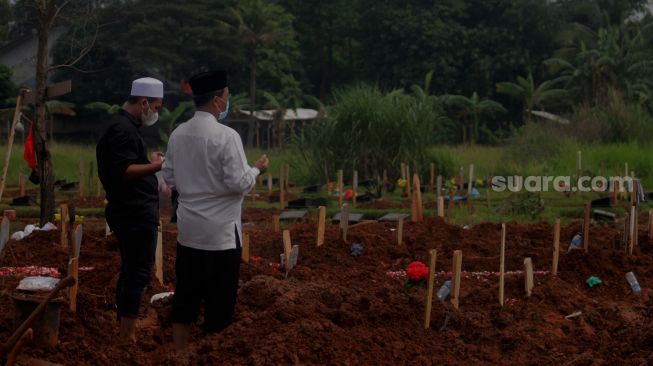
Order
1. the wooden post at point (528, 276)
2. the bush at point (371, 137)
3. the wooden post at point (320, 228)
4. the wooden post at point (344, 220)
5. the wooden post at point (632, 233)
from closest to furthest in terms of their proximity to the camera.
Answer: the wooden post at point (528, 276), the wooden post at point (632, 233), the wooden post at point (320, 228), the wooden post at point (344, 220), the bush at point (371, 137)

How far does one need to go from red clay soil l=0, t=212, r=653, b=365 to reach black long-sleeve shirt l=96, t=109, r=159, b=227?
70 cm

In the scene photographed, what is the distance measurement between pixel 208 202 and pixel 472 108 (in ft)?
116

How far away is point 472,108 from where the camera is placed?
40.1 m

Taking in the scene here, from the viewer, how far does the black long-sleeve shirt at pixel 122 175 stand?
19.3 ft

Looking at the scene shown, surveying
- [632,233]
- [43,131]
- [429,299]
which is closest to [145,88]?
[429,299]

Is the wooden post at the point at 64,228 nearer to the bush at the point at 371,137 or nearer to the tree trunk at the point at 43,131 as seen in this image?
the tree trunk at the point at 43,131

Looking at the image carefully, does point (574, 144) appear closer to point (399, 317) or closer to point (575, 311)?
point (575, 311)

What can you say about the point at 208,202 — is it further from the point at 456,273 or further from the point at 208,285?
the point at 456,273

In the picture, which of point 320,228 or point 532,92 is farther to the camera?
point 532,92

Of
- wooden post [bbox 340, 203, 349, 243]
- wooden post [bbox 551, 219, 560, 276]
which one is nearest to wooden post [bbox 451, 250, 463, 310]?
wooden post [bbox 551, 219, 560, 276]

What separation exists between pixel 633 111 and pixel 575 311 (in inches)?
747

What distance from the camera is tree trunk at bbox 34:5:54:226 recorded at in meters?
10.3

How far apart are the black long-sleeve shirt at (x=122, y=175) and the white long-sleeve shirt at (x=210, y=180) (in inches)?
23.6

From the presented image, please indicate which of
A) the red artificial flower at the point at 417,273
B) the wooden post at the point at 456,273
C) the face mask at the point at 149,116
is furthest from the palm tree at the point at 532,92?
the face mask at the point at 149,116
